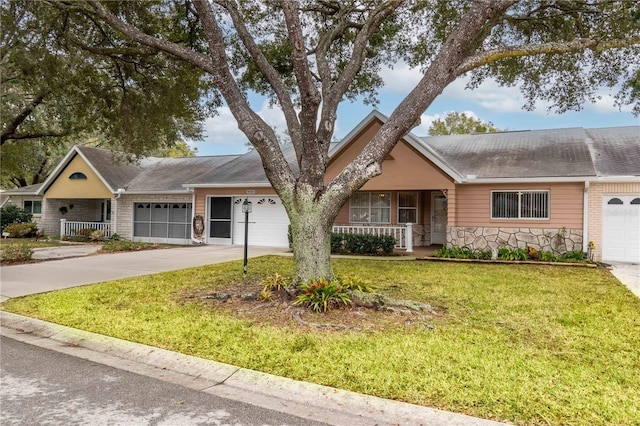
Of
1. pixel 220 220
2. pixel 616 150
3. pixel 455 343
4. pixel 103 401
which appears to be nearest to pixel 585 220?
pixel 616 150

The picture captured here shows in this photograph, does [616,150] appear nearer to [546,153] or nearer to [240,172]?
[546,153]

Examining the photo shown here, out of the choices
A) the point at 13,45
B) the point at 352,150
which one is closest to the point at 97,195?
the point at 13,45

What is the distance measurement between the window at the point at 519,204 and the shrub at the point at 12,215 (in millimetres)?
23538

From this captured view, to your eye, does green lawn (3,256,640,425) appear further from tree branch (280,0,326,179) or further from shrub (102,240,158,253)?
shrub (102,240,158,253)

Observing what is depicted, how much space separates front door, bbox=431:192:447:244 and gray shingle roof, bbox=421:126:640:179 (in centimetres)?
204

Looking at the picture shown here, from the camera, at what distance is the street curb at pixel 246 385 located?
10.7 feet

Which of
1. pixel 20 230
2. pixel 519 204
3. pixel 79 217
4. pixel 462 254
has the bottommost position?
pixel 462 254

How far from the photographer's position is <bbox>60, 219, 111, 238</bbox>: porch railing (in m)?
20.5

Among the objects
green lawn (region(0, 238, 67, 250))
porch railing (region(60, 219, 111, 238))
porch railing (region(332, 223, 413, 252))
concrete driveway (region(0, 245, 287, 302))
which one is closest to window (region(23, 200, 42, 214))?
porch railing (region(60, 219, 111, 238))

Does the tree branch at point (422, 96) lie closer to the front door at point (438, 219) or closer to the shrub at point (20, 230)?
the front door at point (438, 219)

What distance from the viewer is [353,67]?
26.6 feet

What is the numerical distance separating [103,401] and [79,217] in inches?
905

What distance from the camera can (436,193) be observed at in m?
17.5

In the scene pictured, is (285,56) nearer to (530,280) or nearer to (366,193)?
(366,193)
